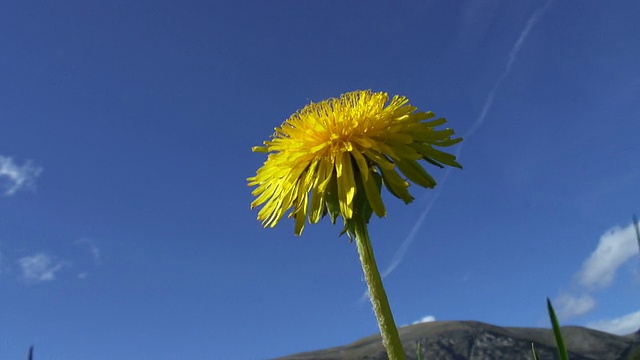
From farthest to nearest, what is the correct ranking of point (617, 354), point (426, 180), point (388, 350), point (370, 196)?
1. point (617, 354)
2. point (426, 180)
3. point (370, 196)
4. point (388, 350)

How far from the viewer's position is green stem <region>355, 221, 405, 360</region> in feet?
13.0

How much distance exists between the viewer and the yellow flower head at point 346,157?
17.6 feet

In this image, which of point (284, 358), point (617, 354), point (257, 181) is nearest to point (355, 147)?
point (257, 181)

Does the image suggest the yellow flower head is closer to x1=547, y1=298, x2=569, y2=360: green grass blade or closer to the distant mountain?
x1=547, y1=298, x2=569, y2=360: green grass blade

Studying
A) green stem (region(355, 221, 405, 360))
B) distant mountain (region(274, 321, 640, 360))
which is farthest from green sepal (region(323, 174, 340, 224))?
distant mountain (region(274, 321, 640, 360))

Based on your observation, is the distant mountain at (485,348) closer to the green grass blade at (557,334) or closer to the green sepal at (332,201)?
the green sepal at (332,201)

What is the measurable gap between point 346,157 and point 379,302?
1.67 metres

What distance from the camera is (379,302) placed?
14.0ft

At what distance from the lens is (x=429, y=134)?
5988mm

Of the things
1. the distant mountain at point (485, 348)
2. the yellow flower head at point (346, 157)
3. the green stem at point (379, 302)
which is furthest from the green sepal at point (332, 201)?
the distant mountain at point (485, 348)

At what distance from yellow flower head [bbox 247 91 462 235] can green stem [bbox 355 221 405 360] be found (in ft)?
1.58

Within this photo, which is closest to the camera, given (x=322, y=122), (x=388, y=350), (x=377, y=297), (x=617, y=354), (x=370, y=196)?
(x=388, y=350)

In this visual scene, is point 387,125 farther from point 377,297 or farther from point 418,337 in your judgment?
point 418,337

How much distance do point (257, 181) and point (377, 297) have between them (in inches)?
90.5
